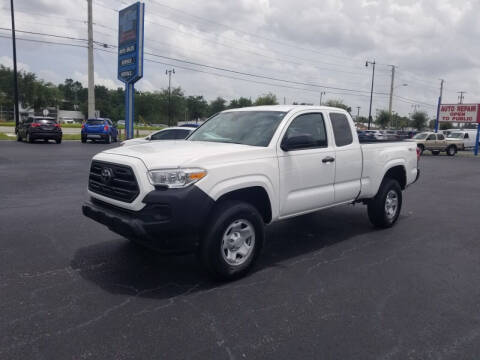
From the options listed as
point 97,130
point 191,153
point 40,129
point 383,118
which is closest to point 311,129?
point 191,153

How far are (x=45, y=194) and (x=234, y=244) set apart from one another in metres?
6.11

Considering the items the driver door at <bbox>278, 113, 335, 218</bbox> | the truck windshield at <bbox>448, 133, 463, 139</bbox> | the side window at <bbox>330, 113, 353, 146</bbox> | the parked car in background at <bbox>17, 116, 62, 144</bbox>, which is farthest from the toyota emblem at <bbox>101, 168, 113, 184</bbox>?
the truck windshield at <bbox>448, 133, 463, 139</bbox>

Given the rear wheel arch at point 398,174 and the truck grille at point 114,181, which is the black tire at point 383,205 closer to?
the rear wheel arch at point 398,174

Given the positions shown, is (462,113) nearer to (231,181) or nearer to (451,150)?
(451,150)

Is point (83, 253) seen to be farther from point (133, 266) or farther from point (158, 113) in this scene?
point (158, 113)

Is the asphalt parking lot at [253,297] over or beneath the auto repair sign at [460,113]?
beneath

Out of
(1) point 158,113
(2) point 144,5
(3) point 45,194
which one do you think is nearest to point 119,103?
(1) point 158,113

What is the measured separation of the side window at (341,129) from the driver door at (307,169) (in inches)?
7.6

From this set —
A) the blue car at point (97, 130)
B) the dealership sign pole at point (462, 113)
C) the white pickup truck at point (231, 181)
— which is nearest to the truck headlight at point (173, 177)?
the white pickup truck at point (231, 181)

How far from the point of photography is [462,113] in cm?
3538

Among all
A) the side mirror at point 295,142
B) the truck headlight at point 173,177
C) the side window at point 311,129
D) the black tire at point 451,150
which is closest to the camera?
the truck headlight at point 173,177

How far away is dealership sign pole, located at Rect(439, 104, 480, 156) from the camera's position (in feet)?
111

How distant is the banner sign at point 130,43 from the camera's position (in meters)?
23.4

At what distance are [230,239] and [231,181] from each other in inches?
23.8
